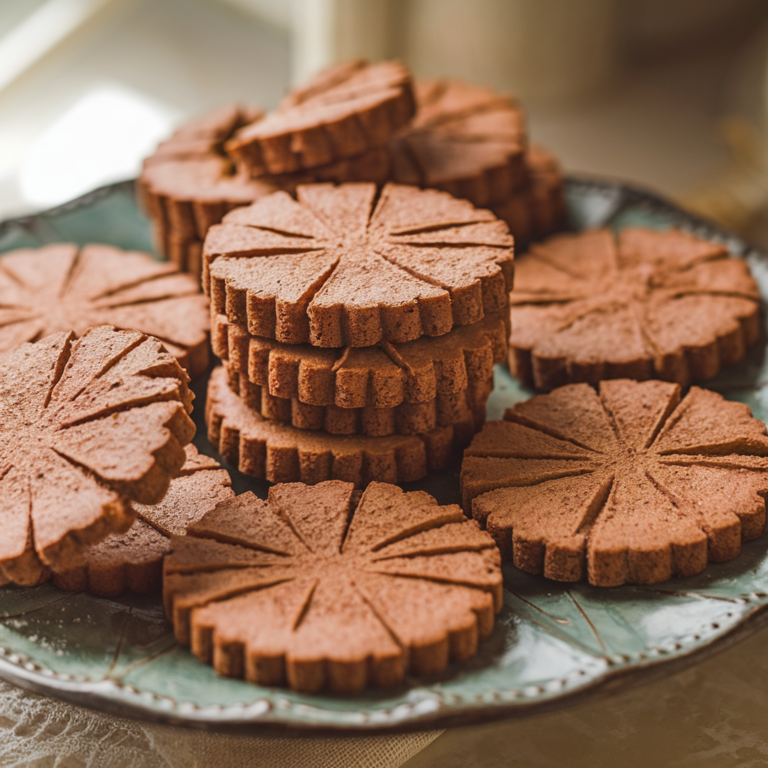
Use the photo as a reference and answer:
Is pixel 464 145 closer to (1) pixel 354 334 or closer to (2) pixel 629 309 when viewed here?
(2) pixel 629 309

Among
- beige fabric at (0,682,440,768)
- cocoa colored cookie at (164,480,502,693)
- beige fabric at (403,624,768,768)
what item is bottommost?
beige fabric at (403,624,768,768)

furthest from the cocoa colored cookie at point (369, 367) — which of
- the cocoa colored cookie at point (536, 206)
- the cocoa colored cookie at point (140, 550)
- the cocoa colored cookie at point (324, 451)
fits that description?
the cocoa colored cookie at point (536, 206)

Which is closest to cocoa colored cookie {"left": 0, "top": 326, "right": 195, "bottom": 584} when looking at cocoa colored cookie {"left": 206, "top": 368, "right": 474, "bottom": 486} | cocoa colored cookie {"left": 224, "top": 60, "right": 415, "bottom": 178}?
cocoa colored cookie {"left": 206, "top": 368, "right": 474, "bottom": 486}

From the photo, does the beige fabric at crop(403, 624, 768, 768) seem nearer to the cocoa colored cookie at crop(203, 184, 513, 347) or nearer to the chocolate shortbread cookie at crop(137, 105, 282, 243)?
the cocoa colored cookie at crop(203, 184, 513, 347)

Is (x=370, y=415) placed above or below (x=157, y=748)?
above

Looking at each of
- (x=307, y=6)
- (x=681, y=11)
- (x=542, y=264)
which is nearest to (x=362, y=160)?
(x=542, y=264)

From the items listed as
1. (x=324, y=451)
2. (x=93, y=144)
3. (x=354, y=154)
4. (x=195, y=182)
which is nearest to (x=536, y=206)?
(x=354, y=154)
